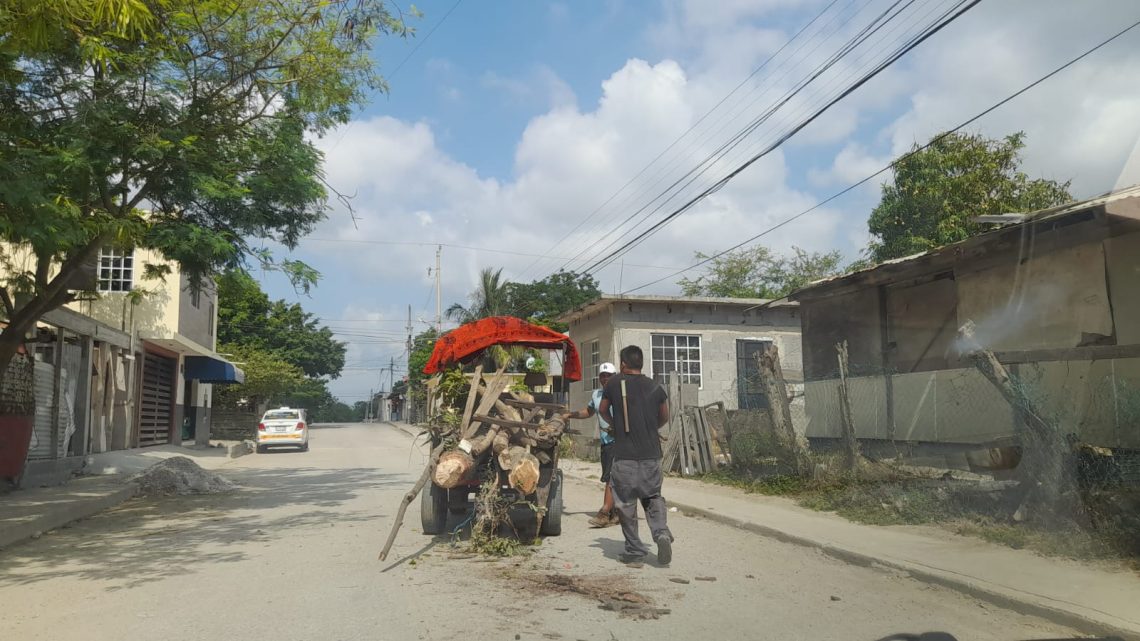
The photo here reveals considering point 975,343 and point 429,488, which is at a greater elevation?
point 975,343

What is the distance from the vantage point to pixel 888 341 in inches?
583

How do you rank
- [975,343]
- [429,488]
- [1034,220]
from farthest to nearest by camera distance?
[1034,220] < [429,488] < [975,343]

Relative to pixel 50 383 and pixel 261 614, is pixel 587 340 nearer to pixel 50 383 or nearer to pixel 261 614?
pixel 50 383

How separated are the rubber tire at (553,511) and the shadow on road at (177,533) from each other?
2.84 metres

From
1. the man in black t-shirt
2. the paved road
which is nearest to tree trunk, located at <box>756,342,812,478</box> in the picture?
the paved road

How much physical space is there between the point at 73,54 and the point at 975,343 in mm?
10134

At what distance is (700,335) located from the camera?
23.1 meters

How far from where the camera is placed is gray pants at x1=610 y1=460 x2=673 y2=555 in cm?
729

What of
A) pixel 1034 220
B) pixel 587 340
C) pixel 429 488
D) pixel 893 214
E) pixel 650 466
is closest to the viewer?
pixel 650 466

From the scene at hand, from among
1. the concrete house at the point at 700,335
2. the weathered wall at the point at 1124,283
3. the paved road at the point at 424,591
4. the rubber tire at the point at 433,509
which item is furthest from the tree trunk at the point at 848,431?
the concrete house at the point at 700,335

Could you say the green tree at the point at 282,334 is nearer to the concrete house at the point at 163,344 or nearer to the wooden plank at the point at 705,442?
the concrete house at the point at 163,344

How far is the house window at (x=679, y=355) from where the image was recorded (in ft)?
74.8

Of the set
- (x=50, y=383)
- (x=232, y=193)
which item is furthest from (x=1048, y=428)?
(x=50, y=383)

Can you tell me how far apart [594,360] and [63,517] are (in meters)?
16.0
